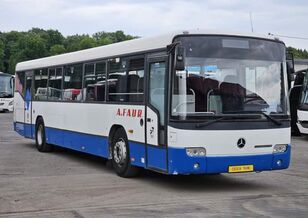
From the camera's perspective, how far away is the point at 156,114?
33.5 feet

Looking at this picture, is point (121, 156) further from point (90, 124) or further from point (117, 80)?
point (90, 124)

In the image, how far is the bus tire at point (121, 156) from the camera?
11453mm

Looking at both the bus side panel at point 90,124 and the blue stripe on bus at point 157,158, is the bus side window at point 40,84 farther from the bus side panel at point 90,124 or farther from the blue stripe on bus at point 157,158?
the blue stripe on bus at point 157,158

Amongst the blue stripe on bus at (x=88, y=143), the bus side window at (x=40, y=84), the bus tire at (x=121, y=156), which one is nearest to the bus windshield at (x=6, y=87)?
the bus side window at (x=40, y=84)

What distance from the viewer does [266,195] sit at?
9727 mm

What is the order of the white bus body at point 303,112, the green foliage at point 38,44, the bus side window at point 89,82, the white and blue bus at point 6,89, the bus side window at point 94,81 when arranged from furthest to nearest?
the green foliage at point 38,44 → the white and blue bus at point 6,89 → the white bus body at point 303,112 → the bus side window at point 89,82 → the bus side window at point 94,81

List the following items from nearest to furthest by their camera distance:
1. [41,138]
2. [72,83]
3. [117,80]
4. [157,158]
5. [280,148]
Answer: [157,158]
[280,148]
[117,80]
[72,83]
[41,138]

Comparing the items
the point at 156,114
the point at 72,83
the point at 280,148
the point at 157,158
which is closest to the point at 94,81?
the point at 72,83

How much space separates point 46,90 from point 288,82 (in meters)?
8.32

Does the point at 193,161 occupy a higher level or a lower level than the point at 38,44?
lower

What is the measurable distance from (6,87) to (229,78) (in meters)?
35.9

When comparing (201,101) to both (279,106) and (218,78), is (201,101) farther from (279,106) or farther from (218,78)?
(279,106)

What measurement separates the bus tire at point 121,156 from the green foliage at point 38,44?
8751 cm

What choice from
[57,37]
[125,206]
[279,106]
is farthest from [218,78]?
[57,37]
